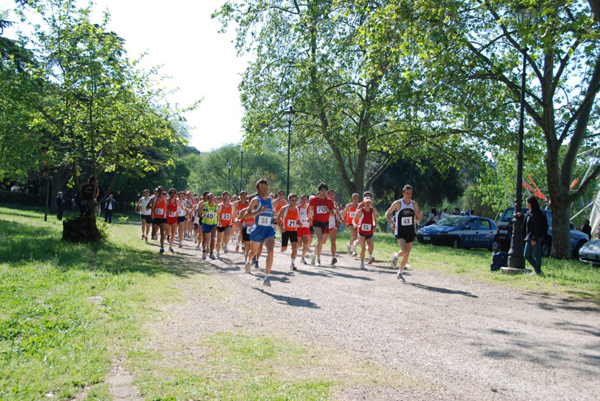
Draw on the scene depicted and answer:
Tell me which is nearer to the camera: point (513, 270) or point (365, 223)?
point (513, 270)

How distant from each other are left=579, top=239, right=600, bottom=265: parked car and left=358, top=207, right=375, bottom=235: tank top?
8.67m

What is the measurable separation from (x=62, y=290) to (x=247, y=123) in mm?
20031

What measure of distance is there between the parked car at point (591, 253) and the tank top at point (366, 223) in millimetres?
8672

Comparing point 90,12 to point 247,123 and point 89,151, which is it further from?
point 247,123

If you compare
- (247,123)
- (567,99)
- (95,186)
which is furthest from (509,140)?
(95,186)

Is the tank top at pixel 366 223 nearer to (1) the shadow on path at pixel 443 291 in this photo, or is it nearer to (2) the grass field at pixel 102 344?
(1) the shadow on path at pixel 443 291

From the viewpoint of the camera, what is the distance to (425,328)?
691 cm

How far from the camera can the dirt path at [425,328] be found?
4.75 metres

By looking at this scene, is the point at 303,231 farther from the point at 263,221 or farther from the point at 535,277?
the point at 535,277

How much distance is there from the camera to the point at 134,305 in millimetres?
7453

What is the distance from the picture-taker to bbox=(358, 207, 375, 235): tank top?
13562 millimetres

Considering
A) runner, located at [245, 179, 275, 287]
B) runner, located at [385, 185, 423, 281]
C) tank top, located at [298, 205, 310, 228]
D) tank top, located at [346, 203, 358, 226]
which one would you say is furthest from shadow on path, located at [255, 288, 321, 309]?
tank top, located at [346, 203, 358, 226]

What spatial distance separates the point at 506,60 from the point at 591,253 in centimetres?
696

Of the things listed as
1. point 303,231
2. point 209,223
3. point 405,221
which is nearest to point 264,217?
point 405,221
